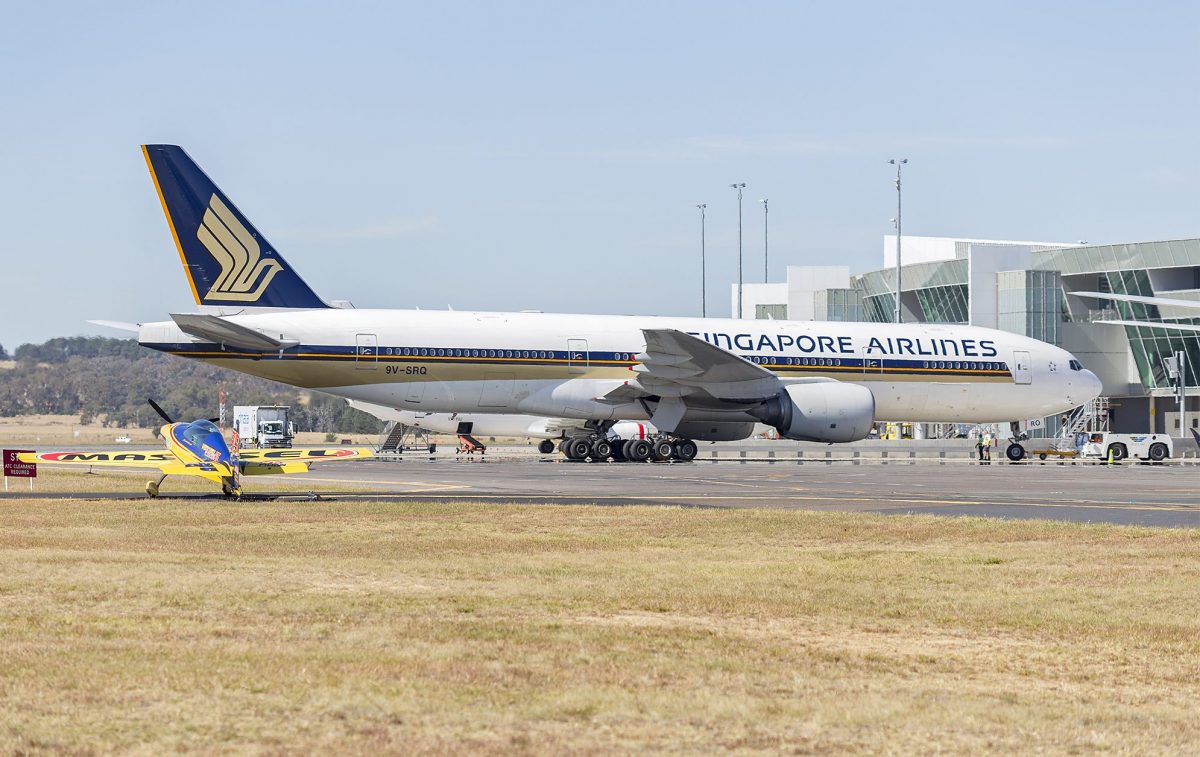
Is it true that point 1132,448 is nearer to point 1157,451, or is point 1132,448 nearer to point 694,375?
point 1157,451

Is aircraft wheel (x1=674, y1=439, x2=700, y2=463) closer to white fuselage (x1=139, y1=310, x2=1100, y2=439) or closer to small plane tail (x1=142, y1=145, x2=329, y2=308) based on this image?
white fuselage (x1=139, y1=310, x2=1100, y2=439)

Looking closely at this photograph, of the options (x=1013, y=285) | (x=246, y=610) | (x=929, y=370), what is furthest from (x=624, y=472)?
(x=1013, y=285)

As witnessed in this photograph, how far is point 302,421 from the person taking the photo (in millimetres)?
157750

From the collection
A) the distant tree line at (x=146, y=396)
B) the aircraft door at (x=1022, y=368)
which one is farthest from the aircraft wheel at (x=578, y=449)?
the distant tree line at (x=146, y=396)

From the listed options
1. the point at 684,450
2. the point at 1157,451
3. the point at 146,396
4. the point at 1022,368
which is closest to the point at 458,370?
the point at 684,450

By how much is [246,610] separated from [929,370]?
36.8 meters

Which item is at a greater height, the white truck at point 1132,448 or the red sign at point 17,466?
the white truck at point 1132,448

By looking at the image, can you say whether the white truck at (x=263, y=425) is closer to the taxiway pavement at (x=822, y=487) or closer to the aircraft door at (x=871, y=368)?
the taxiway pavement at (x=822, y=487)

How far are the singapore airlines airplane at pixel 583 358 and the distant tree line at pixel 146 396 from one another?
299 ft

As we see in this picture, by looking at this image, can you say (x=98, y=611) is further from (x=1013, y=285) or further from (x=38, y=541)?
(x=1013, y=285)

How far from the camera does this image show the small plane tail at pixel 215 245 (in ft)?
129

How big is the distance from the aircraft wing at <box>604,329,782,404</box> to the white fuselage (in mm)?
853

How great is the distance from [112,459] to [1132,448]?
37926 millimetres

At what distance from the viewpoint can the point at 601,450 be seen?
4819cm
